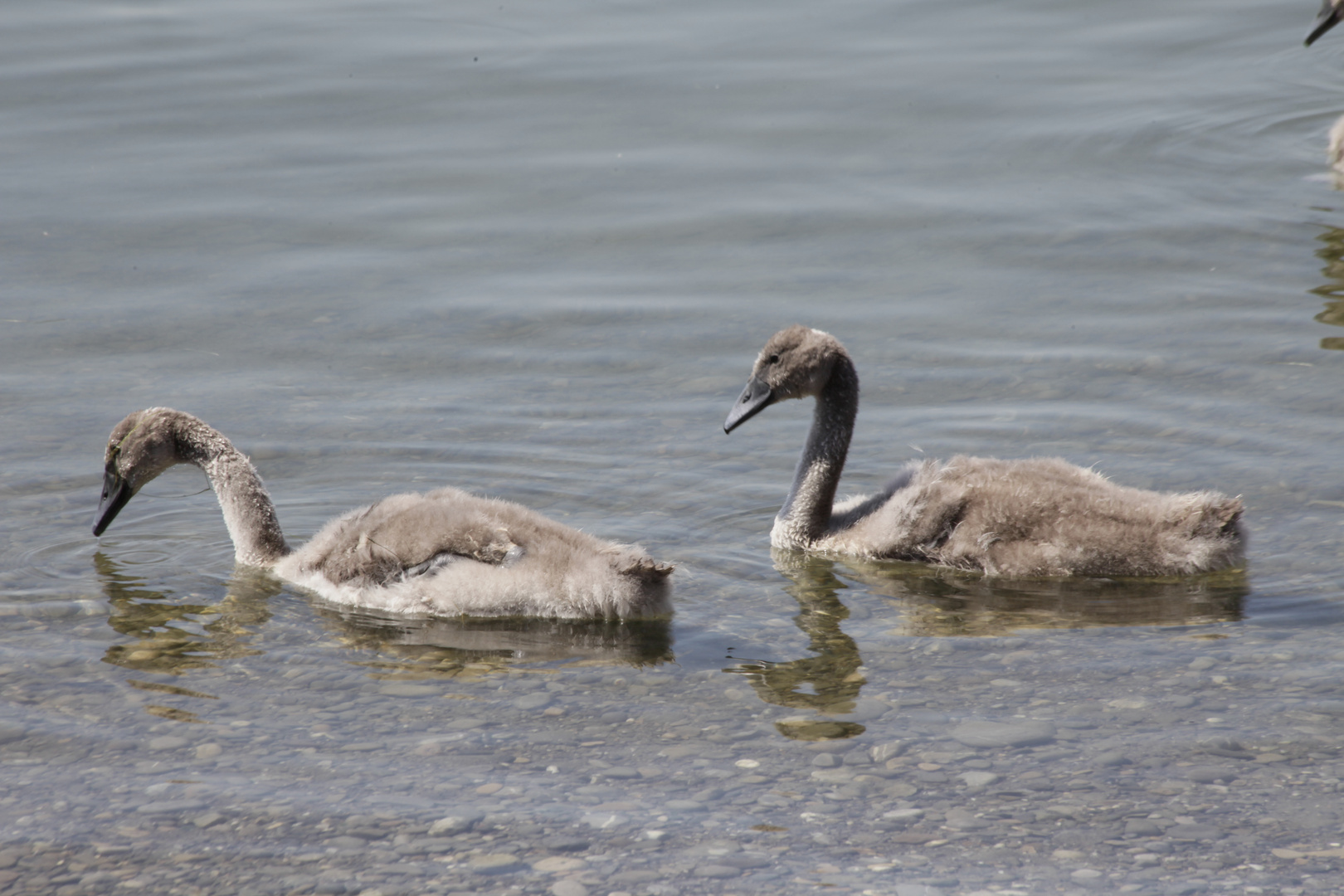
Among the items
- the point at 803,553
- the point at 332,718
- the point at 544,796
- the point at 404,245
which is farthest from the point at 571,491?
the point at 404,245

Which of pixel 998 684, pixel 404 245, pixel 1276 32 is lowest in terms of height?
pixel 998 684

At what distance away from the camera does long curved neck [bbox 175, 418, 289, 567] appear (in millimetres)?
8562

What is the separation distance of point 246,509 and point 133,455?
0.77m

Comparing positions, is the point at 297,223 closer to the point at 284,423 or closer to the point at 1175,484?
the point at 284,423

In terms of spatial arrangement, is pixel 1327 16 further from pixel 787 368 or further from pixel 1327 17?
pixel 787 368

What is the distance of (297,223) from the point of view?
14000mm

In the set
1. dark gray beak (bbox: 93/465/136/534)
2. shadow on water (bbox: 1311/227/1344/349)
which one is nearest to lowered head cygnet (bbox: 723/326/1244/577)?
dark gray beak (bbox: 93/465/136/534)

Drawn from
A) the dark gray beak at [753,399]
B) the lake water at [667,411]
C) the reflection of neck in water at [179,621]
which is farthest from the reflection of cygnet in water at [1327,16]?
the reflection of neck in water at [179,621]

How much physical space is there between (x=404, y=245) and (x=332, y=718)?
7.43m

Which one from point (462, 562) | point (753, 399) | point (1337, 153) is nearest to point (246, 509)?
point (462, 562)

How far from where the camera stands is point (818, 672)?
7.30m

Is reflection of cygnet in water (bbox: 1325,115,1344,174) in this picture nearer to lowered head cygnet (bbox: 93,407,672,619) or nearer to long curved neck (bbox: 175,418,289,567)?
lowered head cygnet (bbox: 93,407,672,619)

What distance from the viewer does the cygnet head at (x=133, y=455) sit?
882cm

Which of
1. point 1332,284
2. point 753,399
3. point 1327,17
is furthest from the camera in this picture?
point 1327,17
